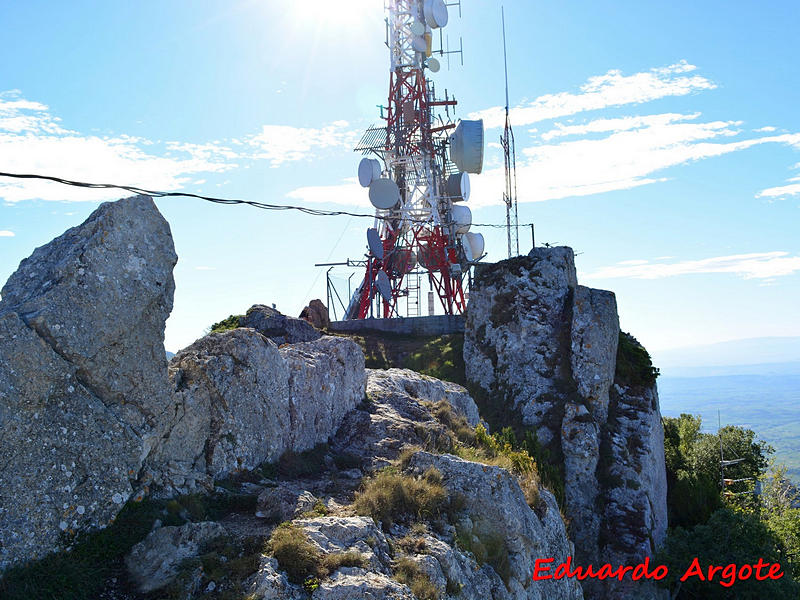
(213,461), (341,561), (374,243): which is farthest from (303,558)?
(374,243)

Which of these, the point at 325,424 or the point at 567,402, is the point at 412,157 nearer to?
the point at 567,402

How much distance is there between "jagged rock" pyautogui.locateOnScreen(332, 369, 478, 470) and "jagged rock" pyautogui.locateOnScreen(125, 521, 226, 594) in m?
3.96

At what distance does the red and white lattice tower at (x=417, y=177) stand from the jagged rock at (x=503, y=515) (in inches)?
1001

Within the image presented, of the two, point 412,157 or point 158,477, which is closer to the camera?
point 158,477

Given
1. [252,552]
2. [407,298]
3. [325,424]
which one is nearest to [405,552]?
[252,552]

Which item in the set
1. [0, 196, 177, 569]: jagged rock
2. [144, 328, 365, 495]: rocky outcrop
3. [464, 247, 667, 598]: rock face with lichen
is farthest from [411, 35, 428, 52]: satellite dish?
[0, 196, 177, 569]: jagged rock

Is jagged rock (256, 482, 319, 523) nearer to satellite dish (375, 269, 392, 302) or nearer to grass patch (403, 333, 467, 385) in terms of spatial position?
grass patch (403, 333, 467, 385)

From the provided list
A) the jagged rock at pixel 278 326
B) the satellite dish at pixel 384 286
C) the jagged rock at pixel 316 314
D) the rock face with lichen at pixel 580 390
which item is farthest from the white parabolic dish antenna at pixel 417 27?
the jagged rock at pixel 278 326

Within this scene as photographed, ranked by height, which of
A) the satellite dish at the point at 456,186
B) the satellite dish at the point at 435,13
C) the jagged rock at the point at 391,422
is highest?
the satellite dish at the point at 435,13

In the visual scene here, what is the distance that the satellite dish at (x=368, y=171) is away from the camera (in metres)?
37.6

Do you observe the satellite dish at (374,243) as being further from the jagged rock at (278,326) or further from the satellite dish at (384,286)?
the jagged rock at (278,326)

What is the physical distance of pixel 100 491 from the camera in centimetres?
712

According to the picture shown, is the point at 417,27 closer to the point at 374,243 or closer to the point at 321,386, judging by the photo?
the point at 374,243

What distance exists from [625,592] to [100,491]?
48.9 feet
